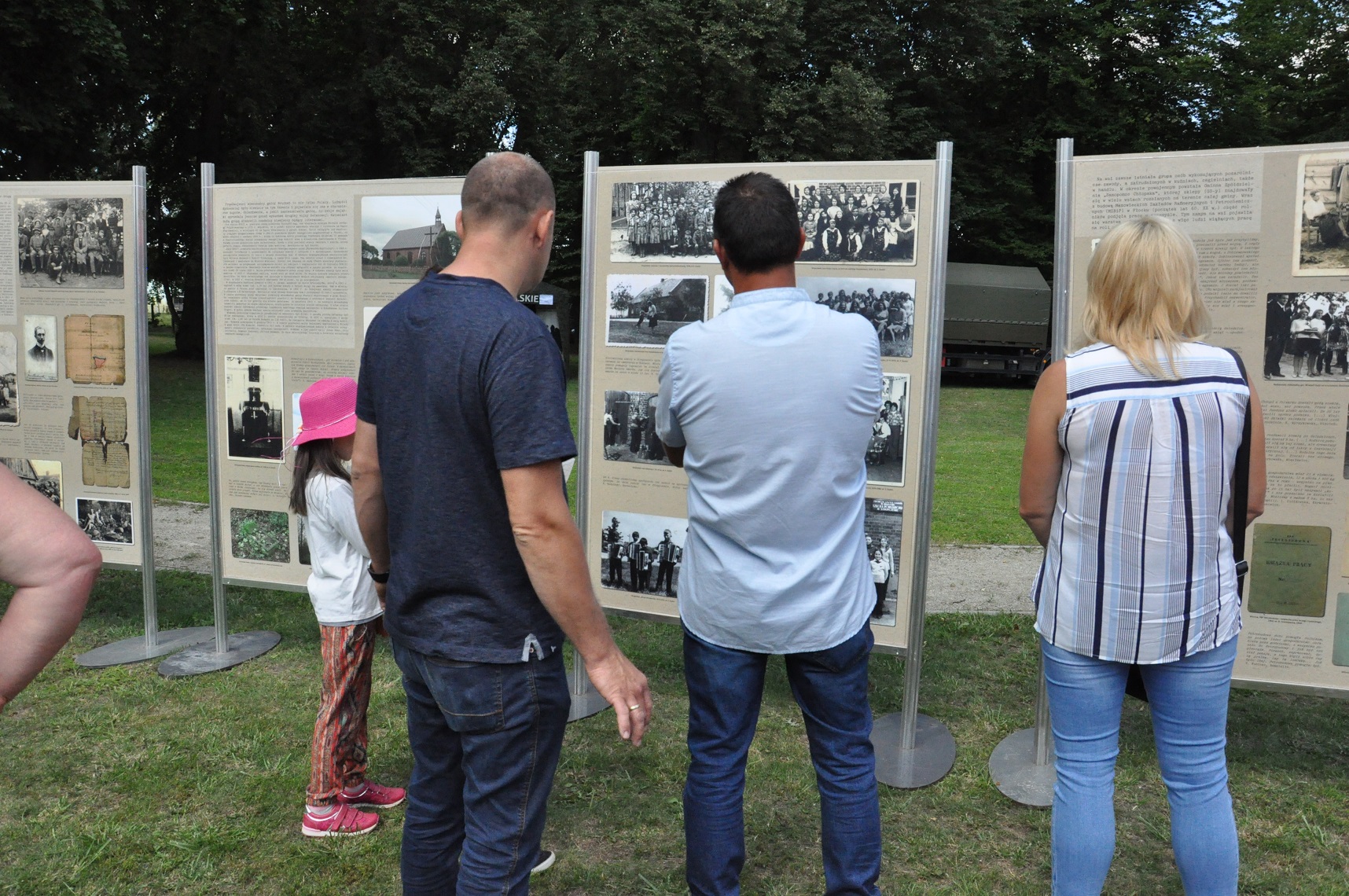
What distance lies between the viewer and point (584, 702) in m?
4.56

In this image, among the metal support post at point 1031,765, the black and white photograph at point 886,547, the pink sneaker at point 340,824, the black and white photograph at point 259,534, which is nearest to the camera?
the pink sneaker at point 340,824

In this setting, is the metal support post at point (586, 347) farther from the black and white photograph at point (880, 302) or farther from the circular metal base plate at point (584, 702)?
the black and white photograph at point (880, 302)

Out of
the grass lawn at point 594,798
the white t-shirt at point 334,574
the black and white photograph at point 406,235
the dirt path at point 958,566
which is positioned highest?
the black and white photograph at point 406,235

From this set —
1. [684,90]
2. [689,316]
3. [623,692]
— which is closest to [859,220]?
[689,316]

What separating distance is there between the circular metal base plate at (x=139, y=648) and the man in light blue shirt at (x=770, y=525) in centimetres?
374

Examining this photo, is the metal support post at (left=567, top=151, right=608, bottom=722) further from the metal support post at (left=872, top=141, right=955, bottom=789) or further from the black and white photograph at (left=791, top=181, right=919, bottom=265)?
the metal support post at (left=872, top=141, right=955, bottom=789)

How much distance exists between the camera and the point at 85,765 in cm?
394

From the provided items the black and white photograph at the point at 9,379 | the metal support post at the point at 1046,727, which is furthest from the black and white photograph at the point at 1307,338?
the black and white photograph at the point at 9,379

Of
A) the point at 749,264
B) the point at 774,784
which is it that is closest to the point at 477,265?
the point at 749,264

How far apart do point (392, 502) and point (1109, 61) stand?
1300 inches

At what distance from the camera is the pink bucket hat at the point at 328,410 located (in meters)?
3.26

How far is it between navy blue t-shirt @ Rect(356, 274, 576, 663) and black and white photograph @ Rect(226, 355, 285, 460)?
9.73 feet

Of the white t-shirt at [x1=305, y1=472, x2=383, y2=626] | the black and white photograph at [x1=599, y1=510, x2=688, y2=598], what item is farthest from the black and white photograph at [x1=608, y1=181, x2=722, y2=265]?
the white t-shirt at [x1=305, y1=472, x2=383, y2=626]

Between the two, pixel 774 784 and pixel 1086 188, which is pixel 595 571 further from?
pixel 1086 188
